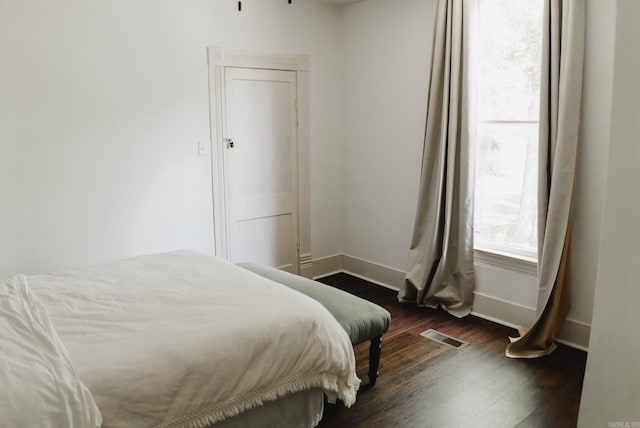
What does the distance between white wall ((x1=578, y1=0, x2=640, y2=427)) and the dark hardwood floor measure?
45.9 inches

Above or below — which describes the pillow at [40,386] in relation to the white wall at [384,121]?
below

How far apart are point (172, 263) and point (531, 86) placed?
8.65ft

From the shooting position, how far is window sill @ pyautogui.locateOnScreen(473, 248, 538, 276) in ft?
11.4

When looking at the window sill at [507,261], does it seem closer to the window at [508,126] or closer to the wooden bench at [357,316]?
the window at [508,126]

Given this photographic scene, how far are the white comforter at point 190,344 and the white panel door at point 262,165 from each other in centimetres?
150

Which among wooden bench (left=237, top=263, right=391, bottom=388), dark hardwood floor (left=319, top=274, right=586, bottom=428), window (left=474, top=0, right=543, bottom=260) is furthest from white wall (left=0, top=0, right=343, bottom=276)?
dark hardwood floor (left=319, top=274, right=586, bottom=428)

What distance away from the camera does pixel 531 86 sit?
11.2 ft

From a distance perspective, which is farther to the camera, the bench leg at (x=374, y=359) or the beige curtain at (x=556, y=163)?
the beige curtain at (x=556, y=163)

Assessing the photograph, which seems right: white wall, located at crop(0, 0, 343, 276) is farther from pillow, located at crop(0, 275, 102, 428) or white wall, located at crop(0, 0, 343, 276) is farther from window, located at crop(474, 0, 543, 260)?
window, located at crop(474, 0, 543, 260)

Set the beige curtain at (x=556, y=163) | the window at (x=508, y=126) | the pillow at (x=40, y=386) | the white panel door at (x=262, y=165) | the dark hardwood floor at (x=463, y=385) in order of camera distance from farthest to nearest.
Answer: the white panel door at (x=262, y=165) < the window at (x=508, y=126) < the beige curtain at (x=556, y=163) < the dark hardwood floor at (x=463, y=385) < the pillow at (x=40, y=386)

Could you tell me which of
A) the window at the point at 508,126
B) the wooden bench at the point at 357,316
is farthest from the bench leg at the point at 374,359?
the window at the point at 508,126

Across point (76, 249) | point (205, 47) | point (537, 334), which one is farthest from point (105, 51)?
point (537, 334)

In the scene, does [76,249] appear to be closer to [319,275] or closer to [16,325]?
[16,325]

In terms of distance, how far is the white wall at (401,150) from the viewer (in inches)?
121
